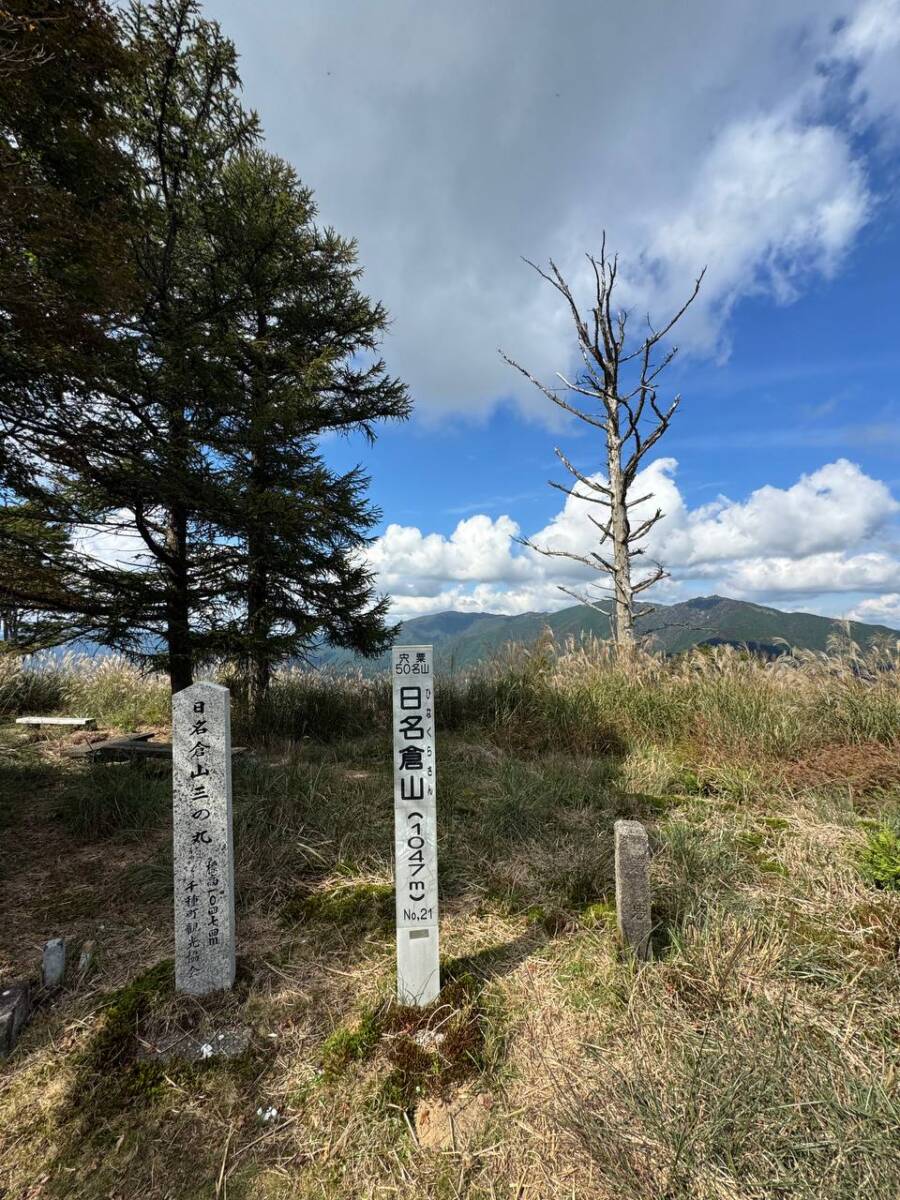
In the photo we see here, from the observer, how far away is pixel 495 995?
235cm

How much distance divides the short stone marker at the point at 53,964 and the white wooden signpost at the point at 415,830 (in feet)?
5.76

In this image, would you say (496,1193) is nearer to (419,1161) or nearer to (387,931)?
(419,1161)

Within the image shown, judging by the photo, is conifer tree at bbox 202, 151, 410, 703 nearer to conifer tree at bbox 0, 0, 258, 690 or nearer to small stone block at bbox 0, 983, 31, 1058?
conifer tree at bbox 0, 0, 258, 690

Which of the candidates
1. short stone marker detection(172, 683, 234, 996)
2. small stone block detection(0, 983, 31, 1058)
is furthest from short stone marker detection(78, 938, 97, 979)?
short stone marker detection(172, 683, 234, 996)

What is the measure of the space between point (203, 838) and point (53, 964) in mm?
969

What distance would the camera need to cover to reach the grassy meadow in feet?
5.11

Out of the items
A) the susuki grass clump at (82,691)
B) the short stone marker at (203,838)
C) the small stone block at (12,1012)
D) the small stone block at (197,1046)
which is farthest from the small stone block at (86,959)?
the susuki grass clump at (82,691)

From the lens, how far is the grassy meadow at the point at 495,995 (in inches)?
61.4

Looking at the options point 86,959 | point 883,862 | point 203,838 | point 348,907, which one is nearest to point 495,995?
point 348,907

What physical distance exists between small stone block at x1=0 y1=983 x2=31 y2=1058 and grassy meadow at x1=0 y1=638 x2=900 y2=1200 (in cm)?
5

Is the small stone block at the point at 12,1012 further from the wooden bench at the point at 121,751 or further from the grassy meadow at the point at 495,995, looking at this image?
the wooden bench at the point at 121,751

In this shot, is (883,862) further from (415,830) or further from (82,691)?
(82,691)

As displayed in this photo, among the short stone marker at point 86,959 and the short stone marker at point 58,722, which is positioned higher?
the short stone marker at point 58,722

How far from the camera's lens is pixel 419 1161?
5.47ft
